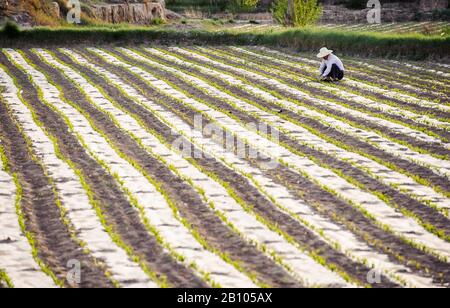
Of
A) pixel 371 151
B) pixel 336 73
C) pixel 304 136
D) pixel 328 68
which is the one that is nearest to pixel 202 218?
pixel 371 151

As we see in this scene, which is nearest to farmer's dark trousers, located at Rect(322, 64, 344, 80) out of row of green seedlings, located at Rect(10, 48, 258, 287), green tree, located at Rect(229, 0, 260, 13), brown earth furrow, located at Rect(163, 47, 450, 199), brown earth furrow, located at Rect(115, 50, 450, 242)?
brown earth furrow, located at Rect(163, 47, 450, 199)

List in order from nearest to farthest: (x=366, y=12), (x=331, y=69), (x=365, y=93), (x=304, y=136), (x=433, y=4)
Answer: (x=304, y=136), (x=365, y=93), (x=331, y=69), (x=366, y=12), (x=433, y=4)

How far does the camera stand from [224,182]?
10289 mm

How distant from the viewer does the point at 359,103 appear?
16078mm

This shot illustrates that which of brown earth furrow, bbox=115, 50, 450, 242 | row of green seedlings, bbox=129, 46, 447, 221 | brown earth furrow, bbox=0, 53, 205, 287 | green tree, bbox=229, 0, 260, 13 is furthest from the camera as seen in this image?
green tree, bbox=229, 0, 260, 13

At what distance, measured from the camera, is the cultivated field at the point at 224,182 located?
739cm

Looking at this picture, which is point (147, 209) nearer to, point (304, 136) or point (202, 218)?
point (202, 218)

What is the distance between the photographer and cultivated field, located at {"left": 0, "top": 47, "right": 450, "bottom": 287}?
A: 291 inches

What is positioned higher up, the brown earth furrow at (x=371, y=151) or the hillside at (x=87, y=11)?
the hillside at (x=87, y=11)

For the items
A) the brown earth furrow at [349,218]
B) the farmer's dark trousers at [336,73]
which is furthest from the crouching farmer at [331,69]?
the brown earth furrow at [349,218]

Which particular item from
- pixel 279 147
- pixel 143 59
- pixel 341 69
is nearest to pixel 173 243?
pixel 279 147

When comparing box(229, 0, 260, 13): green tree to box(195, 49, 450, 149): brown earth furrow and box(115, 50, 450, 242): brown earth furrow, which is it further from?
box(115, 50, 450, 242): brown earth furrow

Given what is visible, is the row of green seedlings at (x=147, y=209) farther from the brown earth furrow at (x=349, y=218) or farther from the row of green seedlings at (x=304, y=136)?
the row of green seedlings at (x=304, y=136)

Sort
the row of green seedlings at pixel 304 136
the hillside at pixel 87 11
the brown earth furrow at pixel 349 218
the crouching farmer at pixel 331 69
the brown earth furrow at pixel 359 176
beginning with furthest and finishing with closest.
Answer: the hillside at pixel 87 11, the crouching farmer at pixel 331 69, the row of green seedlings at pixel 304 136, the brown earth furrow at pixel 359 176, the brown earth furrow at pixel 349 218
